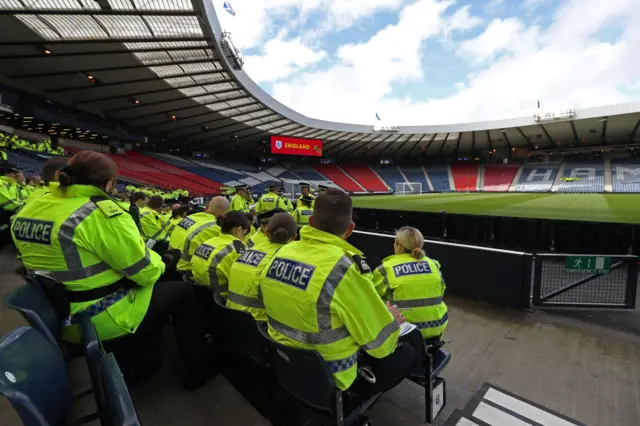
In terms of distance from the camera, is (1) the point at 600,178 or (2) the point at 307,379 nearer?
(2) the point at 307,379

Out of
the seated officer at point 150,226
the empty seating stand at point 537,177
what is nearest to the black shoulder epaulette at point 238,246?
the seated officer at point 150,226

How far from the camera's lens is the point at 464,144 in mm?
36375

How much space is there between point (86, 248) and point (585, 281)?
17.7 feet

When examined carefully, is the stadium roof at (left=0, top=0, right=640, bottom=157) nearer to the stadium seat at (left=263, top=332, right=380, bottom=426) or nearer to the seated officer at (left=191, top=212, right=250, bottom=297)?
the seated officer at (left=191, top=212, right=250, bottom=297)

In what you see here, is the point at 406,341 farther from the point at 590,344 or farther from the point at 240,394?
the point at 590,344

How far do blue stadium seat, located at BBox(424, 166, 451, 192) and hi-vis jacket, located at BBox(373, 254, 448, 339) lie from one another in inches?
1489

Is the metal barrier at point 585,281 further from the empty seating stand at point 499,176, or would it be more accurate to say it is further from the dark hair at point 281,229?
the empty seating stand at point 499,176

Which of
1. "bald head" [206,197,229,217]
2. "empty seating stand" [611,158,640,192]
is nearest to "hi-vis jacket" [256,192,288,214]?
"bald head" [206,197,229,217]

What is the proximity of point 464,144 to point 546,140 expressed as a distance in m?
7.76

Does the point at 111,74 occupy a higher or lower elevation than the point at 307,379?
higher

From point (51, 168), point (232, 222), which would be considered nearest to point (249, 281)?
point (232, 222)

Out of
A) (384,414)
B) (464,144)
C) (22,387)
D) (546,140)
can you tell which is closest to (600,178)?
(546,140)

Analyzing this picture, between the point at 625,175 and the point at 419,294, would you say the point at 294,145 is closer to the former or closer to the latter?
the point at 419,294

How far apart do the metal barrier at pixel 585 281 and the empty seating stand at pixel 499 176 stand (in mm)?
33839
